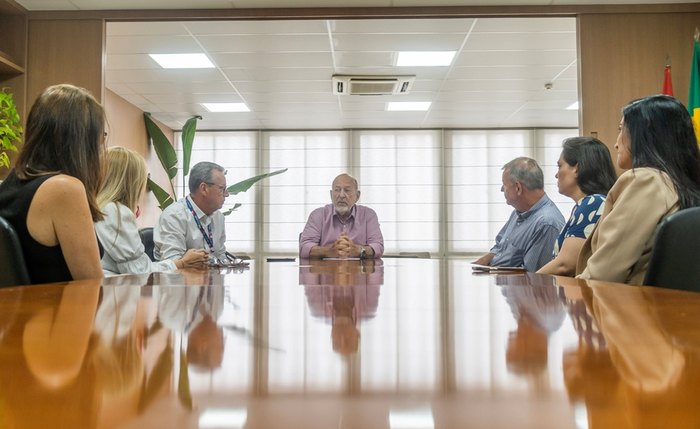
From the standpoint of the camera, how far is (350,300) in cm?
72

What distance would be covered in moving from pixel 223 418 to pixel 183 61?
5671mm

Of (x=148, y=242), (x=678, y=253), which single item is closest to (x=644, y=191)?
(x=678, y=253)

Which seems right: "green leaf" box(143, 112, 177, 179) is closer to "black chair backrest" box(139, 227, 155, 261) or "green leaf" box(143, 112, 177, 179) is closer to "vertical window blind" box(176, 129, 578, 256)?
"vertical window blind" box(176, 129, 578, 256)

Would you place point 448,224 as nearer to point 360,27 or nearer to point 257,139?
point 257,139

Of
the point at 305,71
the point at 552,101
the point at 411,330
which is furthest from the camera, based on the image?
the point at 552,101

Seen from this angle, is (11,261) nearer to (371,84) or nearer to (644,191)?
(644,191)

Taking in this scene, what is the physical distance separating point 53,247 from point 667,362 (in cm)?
151

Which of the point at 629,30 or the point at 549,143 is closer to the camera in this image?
the point at 629,30

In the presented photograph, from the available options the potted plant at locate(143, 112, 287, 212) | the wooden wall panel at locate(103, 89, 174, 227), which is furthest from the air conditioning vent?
the wooden wall panel at locate(103, 89, 174, 227)

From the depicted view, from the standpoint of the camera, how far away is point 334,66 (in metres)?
5.53

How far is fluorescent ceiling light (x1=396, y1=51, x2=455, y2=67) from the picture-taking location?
16.8 feet

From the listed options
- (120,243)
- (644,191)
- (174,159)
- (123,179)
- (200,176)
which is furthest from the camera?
(174,159)

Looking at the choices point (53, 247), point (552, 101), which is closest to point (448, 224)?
point (552, 101)

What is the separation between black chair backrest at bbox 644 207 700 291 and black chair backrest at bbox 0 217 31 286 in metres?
1.38
